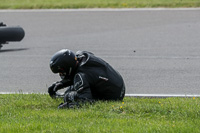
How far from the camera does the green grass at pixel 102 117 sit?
18.9 feet

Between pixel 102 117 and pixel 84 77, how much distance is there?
0.65m

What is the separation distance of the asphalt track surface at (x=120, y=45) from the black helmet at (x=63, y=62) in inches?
84.9

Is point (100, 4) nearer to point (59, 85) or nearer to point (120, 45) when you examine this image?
point (120, 45)

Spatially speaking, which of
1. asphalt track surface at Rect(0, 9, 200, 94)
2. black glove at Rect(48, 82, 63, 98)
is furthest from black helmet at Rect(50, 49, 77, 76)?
asphalt track surface at Rect(0, 9, 200, 94)

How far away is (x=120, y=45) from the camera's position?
539 inches

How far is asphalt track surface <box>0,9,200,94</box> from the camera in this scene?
9555 mm

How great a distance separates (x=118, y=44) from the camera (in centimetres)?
1384

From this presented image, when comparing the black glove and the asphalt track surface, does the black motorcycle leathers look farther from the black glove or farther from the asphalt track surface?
the asphalt track surface

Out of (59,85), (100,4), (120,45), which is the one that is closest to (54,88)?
(59,85)

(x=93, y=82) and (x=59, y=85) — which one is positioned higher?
(x=93, y=82)

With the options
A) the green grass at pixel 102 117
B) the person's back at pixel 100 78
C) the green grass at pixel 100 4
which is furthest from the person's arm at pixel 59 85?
the green grass at pixel 100 4

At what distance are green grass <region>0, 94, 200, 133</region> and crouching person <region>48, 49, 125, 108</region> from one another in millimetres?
160

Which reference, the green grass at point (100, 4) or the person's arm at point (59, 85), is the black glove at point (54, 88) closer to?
the person's arm at point (59, 85)

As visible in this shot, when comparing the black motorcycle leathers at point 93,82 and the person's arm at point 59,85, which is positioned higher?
the black motorcycle leathers at point 93,82
